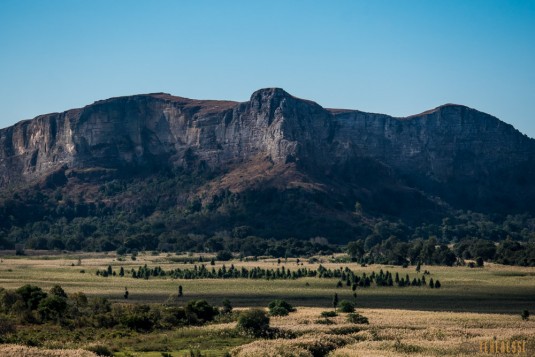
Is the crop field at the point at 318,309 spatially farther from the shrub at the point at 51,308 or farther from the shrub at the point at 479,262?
the shrub at the point at 51,308

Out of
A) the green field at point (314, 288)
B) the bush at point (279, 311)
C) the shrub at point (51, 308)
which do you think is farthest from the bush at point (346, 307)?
the shrub at point (51, 308)

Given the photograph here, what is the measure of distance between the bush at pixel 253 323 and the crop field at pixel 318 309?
807 mm

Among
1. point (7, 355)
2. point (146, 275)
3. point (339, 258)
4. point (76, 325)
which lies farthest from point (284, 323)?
point (339, 258)

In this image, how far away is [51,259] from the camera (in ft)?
593

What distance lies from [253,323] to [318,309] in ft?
65.2

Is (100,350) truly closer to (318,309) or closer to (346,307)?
(346,307)

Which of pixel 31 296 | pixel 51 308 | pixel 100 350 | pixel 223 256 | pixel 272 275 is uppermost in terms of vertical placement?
pixel 223 256

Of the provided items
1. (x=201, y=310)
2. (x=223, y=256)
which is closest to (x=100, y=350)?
(x=201, y=310)

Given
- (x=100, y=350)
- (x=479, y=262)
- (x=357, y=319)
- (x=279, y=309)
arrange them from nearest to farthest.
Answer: (x=100, y=350) < (x=357, y=319) < (x=279, y=309) < (x=479, y=262)

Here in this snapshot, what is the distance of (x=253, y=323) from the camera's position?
229 feet

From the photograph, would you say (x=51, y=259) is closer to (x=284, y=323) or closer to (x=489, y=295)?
(x=489, y=295)

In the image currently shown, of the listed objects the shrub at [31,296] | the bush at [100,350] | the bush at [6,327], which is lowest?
the bush at [100,350]

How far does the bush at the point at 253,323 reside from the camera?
6925 cm

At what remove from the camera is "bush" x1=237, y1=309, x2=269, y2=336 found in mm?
69250
